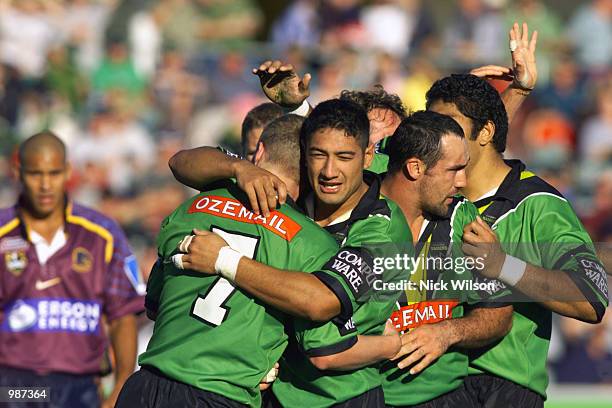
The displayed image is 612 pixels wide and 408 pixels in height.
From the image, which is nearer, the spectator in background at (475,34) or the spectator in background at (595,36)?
the spectator in background at (475,34)

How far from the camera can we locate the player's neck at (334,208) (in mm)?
5403

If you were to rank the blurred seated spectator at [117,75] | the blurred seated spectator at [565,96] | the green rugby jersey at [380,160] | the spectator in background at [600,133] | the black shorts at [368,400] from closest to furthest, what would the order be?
the black shorts at [368,400]
the green rugby jersey at [380,160]
the blurred seated spectator at [117,75]
the spectator in background at [600,133]
the blurred seated spectator at [565,96]

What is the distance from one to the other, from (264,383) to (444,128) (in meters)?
1.49

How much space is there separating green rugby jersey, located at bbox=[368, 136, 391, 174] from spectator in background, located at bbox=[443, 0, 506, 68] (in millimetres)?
9591

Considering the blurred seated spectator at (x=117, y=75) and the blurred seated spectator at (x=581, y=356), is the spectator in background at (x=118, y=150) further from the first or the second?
the blurred seated spectator at (x=581, y=356)

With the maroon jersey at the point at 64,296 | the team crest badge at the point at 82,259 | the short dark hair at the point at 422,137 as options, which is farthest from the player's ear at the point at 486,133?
the team crest badge at the point at 82,259

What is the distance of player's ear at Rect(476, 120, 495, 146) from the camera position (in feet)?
19.8

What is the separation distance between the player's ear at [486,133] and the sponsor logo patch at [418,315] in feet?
3.07

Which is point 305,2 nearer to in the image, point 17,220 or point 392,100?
point 17,220

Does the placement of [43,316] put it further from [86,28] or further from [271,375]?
[86,28]

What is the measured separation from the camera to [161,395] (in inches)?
201

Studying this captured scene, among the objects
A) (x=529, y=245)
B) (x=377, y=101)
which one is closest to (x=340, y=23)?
(x=377, y=101)

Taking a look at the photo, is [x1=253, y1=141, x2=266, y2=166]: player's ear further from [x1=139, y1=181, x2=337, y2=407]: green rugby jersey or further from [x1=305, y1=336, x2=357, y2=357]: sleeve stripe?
[x1=305, y1=336, x2=357, y2=357]: sleeve stripe

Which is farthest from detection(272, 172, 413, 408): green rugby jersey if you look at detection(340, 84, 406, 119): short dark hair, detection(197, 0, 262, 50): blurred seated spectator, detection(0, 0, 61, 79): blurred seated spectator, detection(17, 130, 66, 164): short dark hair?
detection(197, 0, 262, 50): blurred seated spectator
